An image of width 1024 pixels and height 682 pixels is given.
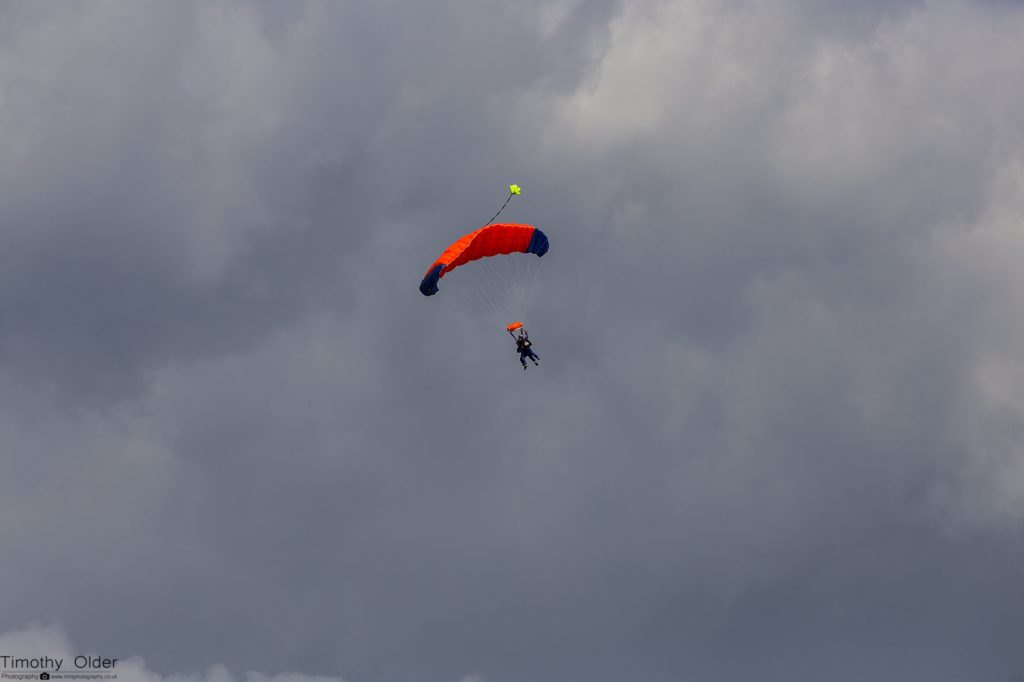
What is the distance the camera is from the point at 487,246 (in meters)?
102

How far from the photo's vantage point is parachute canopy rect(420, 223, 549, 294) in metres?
98.5

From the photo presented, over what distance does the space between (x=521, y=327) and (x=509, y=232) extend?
7.08 m

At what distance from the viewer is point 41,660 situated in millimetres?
120562

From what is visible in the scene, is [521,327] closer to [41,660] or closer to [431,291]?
[431,291]

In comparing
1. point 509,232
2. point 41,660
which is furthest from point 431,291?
point 41,660

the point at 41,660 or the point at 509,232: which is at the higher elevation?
the point at 509,232

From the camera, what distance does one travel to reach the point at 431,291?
9931 cm

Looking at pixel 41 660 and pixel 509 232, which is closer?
pixel 509 232

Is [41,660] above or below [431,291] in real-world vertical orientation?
below

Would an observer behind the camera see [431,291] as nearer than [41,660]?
Yes

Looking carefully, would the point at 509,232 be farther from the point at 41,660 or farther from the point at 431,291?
the point at 41,660

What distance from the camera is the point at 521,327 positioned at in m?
104

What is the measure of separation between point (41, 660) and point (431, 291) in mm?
50005

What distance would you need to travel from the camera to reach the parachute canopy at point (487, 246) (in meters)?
98.5
